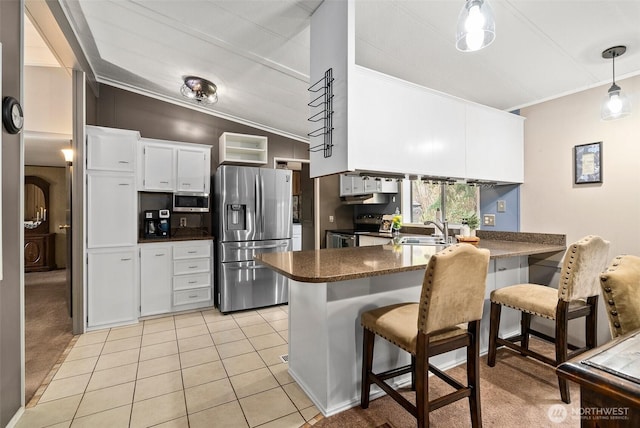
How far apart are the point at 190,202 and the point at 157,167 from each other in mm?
582

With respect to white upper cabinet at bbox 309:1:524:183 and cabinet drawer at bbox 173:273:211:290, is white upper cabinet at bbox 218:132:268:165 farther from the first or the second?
white upper cabinet at bbox 309:1:524:183

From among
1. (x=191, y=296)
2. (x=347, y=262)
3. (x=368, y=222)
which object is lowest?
(x=191, y=296)

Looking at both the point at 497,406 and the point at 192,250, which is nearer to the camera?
the point at 497,406

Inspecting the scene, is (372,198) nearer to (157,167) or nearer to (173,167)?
(173,167)

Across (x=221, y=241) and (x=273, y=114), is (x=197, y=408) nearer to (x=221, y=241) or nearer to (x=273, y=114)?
(x=221, y=241)

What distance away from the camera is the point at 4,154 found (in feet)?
5.38

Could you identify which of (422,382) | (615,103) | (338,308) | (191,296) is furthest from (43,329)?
(615,103)

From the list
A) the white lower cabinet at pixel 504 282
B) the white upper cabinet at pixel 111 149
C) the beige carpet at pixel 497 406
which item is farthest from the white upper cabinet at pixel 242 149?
the beige carpet at pixel 497 406

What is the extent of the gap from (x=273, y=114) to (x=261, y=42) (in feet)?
5.69

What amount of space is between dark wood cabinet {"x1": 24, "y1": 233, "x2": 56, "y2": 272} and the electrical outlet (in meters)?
8.19

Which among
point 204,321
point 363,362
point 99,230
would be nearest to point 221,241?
point 204,321

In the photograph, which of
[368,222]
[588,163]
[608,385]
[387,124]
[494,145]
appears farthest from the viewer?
[368,222]

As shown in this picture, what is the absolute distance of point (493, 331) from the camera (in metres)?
2.32

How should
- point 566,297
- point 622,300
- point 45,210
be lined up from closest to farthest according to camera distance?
point 622,300 < point 566,297 < point 45,210
